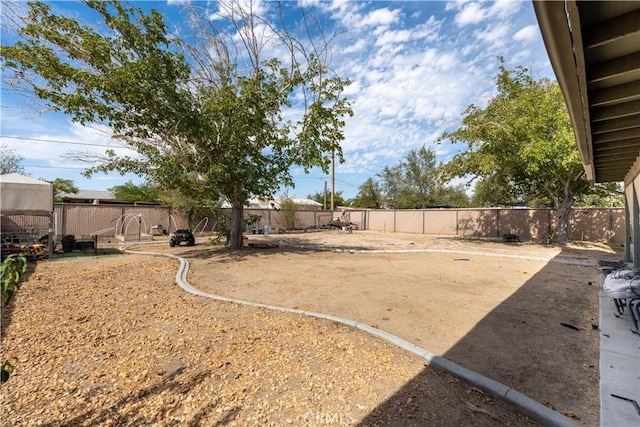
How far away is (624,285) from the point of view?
3.75 m

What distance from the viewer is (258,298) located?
201 inches

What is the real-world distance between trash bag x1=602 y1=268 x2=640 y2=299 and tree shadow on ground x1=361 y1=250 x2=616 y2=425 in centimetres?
53

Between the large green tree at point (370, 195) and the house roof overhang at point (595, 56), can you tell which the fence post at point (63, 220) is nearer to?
the house roof overhang at point (595, 56)

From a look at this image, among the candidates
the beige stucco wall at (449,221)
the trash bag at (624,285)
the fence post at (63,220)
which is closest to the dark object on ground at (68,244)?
the fence post at (63,220)

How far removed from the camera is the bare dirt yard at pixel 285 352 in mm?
2246

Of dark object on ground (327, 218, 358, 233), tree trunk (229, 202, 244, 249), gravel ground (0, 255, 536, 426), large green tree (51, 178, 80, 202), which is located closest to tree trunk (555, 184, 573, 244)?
dark object on ground (327, 218, 358, 233)

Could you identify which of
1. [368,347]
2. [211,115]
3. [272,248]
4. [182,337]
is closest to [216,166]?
[211,115]

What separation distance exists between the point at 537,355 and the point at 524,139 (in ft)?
38.0

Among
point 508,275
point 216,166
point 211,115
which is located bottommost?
point 508,275

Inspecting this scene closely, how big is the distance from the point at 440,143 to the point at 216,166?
11346 mm

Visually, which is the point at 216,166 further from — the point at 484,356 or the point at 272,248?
the point at 484,356

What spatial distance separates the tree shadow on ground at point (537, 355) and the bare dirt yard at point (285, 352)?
2 cm

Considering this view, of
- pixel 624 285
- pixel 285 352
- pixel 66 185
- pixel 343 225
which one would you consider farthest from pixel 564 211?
pixel 66 185

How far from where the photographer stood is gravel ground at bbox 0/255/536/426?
86.0 inches
